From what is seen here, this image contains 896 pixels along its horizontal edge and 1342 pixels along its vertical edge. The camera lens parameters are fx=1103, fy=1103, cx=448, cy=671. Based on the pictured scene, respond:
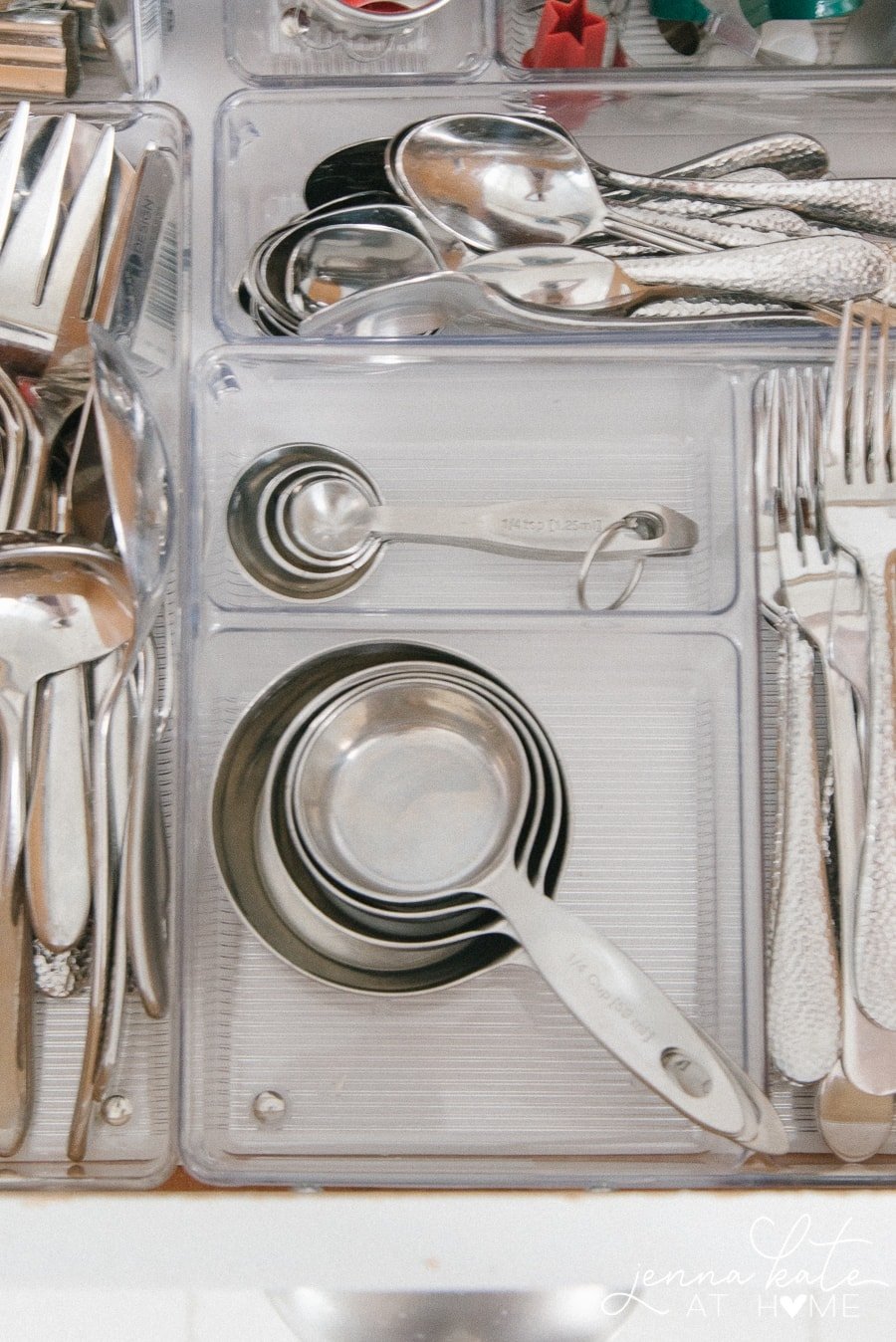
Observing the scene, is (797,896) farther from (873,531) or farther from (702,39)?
(702,39)

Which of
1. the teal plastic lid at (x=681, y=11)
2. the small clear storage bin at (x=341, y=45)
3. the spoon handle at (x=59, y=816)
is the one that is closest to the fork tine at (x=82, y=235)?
the small clear storage bin at (x=341, y=45)

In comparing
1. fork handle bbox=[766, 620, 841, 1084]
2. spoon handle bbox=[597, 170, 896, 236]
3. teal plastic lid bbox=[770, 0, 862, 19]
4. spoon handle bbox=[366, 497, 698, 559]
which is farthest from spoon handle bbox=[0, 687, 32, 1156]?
teal plastic lid bbox=[770, 0, 862, 19]

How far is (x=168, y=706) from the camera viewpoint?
0.56 m

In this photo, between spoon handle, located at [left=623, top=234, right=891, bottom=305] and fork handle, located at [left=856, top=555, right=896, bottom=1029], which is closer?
fork handle, located at [left=856, top=555, right=896, bottom=1029]

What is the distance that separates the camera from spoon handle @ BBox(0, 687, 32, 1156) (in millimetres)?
500

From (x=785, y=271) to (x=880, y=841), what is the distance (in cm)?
31

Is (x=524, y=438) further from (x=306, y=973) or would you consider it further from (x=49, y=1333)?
(x=49, y=1333)

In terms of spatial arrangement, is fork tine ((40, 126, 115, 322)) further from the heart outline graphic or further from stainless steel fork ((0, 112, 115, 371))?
the heart outline graphic

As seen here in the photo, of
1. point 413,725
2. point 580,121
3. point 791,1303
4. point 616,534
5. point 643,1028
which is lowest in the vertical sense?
point 791,1303

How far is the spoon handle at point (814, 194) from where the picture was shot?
626mm

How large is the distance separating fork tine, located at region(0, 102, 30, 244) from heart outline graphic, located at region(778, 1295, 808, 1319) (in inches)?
25.6

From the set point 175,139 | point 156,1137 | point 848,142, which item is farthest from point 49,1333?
point 848,142

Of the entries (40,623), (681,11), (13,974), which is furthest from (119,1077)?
(681,11)

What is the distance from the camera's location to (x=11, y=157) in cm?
60
